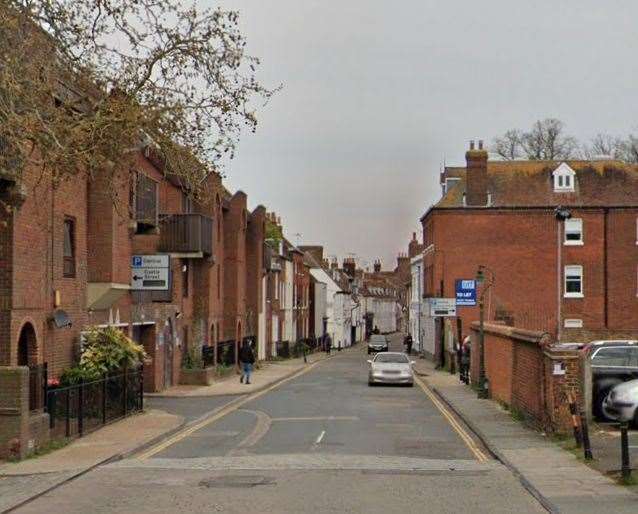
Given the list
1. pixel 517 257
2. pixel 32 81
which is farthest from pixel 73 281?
pixel 517 257

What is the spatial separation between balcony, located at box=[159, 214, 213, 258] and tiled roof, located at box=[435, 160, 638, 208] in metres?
27.3

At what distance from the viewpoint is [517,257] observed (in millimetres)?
61094

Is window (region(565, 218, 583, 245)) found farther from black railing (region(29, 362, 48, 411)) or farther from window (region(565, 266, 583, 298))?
black railing (region(29, 362, 48, 411))

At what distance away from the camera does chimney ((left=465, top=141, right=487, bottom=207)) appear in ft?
200

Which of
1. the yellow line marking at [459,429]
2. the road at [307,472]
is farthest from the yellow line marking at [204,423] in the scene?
the yellow line marking at [459,429]

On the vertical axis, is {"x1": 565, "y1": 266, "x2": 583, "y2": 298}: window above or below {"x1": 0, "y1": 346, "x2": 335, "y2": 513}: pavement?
above

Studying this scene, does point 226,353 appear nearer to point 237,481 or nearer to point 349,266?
point 237,481

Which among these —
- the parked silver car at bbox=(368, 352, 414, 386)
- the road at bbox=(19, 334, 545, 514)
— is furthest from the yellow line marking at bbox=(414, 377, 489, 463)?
the parked silver car at bbox=(368, 352, 414, 386)

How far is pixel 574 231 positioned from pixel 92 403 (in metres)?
42.8

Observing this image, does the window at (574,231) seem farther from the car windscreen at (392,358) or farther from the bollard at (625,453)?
the bollard at (625,453)

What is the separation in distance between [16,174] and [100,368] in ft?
36.3

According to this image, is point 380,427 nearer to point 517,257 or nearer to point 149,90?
point 149,90

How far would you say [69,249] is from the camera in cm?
2695

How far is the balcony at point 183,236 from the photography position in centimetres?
3712
